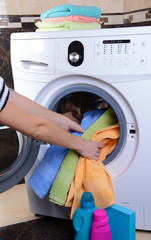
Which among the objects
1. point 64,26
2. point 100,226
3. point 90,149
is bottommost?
point 100,226

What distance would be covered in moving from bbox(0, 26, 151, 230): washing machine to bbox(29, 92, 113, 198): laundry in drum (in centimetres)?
8

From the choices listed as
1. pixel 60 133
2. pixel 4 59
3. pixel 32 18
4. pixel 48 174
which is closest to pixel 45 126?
pixel 60 133

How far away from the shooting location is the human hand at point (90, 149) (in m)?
1.42

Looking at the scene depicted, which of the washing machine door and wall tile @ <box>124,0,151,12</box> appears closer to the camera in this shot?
the washing machine door

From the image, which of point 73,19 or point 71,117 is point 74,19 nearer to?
point 73,19

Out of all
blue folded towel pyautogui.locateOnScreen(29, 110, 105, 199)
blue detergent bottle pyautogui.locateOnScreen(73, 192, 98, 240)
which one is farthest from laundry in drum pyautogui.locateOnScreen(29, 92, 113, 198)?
blue detergent bottle pyautogui.locateOnScreen(73, 192, 98, 240)

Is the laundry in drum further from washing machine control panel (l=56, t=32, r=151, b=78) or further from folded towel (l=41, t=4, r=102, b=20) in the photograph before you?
folded towel (l=41, t=4, r=102, b=20)

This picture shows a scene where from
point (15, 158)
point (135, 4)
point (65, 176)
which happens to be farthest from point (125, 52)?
point (135, 4)

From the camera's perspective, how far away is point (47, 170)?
1.51 metres

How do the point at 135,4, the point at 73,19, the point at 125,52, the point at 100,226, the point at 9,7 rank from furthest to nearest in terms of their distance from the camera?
the point at 135,4, the point at 9,7, the point at 73,19, the point at 125,52, the point at 100,226

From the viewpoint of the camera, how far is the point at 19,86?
1.61m

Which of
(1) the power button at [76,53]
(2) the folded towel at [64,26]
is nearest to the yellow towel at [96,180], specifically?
(1) the power button at [76,53]

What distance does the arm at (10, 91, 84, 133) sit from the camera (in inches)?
54.9

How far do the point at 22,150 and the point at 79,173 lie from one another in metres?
0.29
